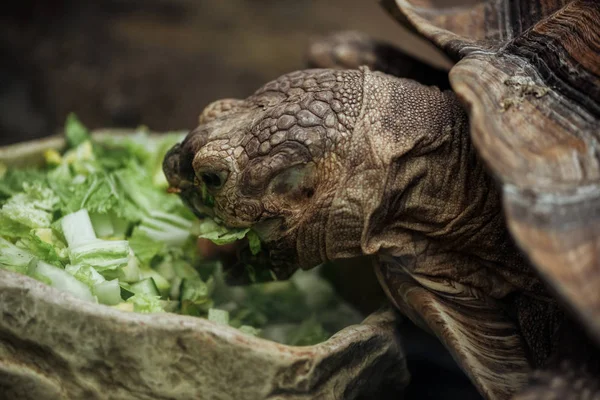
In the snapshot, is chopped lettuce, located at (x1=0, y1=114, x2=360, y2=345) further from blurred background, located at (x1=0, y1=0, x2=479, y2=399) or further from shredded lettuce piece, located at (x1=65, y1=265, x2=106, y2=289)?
blurred background, located at (x1=0, y1=0, x2=479, y2=399)

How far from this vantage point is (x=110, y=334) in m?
1.54

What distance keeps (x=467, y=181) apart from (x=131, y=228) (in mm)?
1210

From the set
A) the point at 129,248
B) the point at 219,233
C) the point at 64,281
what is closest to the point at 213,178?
the point at 219,233

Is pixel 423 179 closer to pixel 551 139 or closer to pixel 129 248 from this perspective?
pixel 551 139

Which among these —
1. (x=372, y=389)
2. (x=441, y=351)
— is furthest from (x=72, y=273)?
(x=441, y=351)

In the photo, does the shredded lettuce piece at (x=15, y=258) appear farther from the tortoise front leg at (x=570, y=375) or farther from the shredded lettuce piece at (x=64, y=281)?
the tortoise front leg at (x=570, y=375)

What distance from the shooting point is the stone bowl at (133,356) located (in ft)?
5.03

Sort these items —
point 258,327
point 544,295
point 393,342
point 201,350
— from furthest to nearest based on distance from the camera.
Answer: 1. point 258,327
2. point 393,342
3. point 544,295
4. point 201,350

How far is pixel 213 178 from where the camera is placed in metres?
1.85

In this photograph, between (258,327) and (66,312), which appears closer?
(66,312)

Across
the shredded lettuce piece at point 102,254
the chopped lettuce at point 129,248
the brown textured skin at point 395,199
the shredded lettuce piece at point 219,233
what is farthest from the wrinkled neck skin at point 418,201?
the shredded lettuce piece at point 102,254

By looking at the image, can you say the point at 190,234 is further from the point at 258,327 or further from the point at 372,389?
the point at 372,389

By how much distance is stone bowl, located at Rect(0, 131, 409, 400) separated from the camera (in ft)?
5.03

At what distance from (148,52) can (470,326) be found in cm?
360
